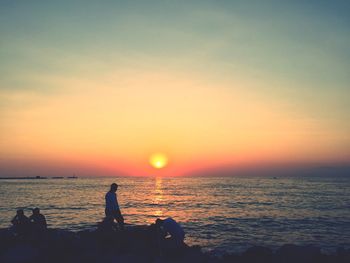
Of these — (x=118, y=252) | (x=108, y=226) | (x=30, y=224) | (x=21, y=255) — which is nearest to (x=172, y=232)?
(x=118, y=252)

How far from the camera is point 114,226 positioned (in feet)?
46.9

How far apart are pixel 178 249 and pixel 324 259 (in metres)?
6.58

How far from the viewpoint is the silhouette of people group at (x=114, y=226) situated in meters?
12.8

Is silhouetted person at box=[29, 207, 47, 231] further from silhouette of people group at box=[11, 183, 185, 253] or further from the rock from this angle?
the rock

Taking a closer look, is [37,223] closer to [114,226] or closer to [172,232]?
[114,226]

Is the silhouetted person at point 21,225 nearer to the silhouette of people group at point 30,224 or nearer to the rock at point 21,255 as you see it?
the silhouette of people group at point 30,224

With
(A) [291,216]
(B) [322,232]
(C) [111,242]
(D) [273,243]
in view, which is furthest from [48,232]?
(A) [291,216]

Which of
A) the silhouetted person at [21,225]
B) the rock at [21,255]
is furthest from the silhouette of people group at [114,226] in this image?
the rock at [21,255]

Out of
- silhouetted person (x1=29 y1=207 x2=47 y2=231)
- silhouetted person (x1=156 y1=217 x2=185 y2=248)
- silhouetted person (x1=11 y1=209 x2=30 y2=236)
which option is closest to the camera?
silhouetted person (x1=156 y1=217 x2=185 y2=248)

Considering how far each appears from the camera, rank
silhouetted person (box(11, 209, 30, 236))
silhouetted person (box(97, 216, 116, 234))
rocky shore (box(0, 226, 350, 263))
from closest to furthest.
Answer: rocky shore (box(0, 226, 350, 263)), silhouetted person (box(97, 216, 116, 234)), silhouetted person (box(11, 209, 30, 236))

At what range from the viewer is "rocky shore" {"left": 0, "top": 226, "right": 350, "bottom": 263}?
38.7 feet

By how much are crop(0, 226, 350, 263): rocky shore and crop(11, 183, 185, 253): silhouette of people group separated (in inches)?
12.9

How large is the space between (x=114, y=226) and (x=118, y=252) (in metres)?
1.92

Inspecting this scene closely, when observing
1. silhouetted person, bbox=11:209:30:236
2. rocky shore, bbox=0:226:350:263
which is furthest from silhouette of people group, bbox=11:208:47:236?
rocky shore, bbox=0:226:350:263
